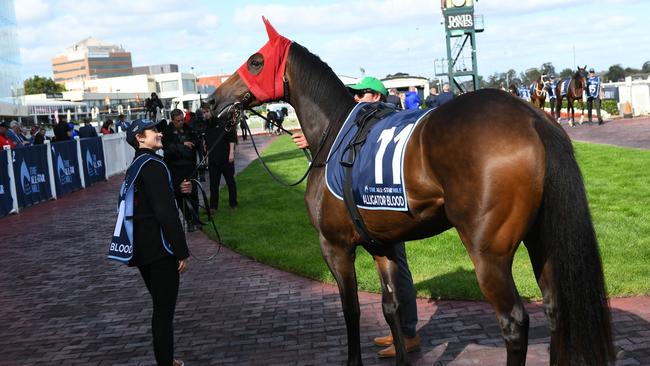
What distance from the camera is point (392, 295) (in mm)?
4496

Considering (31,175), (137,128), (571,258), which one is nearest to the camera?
(571,258)

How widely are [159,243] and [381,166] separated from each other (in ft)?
5.25

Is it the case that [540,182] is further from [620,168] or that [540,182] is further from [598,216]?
[620,168]

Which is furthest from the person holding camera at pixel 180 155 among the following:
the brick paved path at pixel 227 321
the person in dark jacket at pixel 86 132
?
the person in dark jacket at pixel 86 132

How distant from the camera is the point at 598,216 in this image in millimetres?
8625

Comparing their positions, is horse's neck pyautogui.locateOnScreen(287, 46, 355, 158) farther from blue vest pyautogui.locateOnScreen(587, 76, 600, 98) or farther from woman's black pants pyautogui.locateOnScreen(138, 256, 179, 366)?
blue vest pyautogui.locateOnScreen(587, 76, 600, 98)

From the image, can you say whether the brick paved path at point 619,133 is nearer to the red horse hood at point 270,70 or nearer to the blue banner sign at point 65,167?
the red horse hood at point 270,70

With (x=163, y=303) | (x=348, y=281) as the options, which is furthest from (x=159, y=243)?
(x=348, y=281)

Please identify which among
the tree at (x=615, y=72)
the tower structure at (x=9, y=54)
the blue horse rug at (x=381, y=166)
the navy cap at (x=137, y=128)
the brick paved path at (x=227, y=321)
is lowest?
the brick paved path at (x=227, y=321)

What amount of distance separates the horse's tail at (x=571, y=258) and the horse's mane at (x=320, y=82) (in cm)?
164

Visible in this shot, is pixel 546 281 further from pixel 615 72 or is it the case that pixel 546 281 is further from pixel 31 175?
pixel 615 72

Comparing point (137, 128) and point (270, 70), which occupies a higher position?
point (270, 70)

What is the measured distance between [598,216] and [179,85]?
103583 millimetres

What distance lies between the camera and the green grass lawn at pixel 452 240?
614 centimetres
